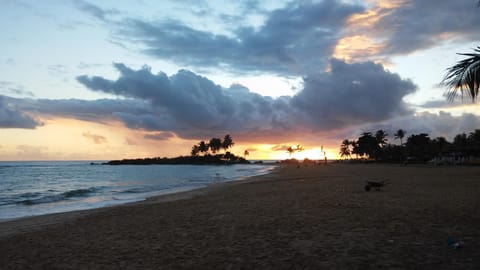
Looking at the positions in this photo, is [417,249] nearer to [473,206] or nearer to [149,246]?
[149,246]

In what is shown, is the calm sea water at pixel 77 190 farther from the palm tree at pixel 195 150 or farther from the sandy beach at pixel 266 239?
the palm tree at pixel 195 150

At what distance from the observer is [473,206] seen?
12344 mm

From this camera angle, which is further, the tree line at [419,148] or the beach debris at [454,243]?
the tree line at [419,148]

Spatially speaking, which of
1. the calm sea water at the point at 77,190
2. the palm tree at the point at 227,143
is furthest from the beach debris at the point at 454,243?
the palm tree at the point at 227,143

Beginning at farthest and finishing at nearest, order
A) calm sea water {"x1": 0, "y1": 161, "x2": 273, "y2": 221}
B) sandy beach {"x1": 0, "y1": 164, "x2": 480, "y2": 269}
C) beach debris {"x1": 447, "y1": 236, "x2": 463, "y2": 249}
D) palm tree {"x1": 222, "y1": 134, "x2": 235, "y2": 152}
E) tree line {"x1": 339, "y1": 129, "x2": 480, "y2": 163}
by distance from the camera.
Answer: palm tree {"x1": 222, "y1": 134, "x2": 235, "y2": 152} → tree line {"x1": 339, "y1": 129, "x2": 480, "y2": 163} → calm sea water {"x1": 0, "y1": 161, "x2": 273, "y2": 221} → beach debris {"x1": 447, "y1": 236, "x2": 463, "y2": 249} → sandy beach {"x1": 0, "y1": 164, "x2": 480, "y2": 269}

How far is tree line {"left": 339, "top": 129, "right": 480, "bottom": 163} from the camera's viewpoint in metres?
82.4

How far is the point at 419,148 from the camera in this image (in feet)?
332

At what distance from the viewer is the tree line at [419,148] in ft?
270

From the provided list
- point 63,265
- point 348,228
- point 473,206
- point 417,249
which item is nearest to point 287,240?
point 348,228

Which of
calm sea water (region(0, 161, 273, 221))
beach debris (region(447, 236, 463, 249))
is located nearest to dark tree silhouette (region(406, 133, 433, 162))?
calm sea water (region(0, 161, 273, 221))

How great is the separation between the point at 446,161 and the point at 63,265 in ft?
288

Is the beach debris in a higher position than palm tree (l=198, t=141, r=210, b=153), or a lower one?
lower

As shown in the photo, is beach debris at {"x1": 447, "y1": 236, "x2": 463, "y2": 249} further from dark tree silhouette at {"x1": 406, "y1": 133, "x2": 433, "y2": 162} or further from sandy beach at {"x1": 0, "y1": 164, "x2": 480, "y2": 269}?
dark tree silhouette at {"x1": 406, "y1": 133, "x2": 433, "y2": 162}

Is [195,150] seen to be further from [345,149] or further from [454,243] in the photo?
[454,243]
